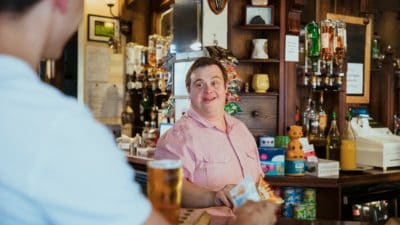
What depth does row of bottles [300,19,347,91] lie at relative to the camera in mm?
3941

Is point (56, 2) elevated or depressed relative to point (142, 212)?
elevated

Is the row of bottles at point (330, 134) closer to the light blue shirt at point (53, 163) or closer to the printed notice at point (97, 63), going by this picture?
the light blue shirt at point (53, 163)

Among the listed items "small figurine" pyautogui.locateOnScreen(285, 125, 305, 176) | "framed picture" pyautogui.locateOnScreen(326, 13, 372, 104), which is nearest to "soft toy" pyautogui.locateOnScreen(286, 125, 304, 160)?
"small figurine" pyautogui.locateOnScreen(285, 125, 305, 176)

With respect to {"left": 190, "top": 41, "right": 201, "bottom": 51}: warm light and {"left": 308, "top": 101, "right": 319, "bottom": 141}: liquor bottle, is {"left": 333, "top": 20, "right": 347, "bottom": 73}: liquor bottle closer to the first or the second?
{"left": 308, "top": 101, "right": 319, "bottom": 141}: liquor bottle

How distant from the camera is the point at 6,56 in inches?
26.0

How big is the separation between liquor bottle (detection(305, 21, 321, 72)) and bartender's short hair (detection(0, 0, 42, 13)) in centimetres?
347

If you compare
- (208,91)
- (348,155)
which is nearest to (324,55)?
(348,155)

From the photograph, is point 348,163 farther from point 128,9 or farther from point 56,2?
point 128,9

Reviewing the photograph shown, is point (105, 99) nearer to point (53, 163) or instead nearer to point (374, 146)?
point (374, 146)

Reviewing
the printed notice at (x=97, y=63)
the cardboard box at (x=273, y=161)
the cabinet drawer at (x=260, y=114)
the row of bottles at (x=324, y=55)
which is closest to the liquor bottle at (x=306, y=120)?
the row of bottles at (x=324, y=55)

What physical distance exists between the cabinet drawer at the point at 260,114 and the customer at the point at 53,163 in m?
3.25

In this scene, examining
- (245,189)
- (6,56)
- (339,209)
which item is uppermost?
(6,56)

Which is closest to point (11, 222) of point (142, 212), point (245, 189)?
point (142, 212)

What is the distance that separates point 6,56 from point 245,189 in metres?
0.65
